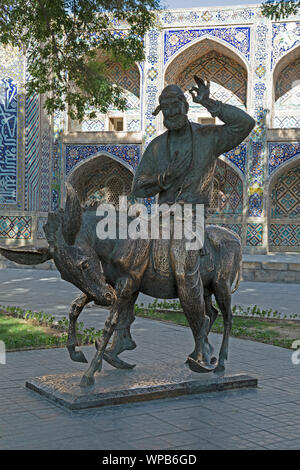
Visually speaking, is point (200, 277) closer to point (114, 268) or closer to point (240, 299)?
point (114, 268)

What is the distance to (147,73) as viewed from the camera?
677 inches

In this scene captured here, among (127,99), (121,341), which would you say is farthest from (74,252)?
(127,99)

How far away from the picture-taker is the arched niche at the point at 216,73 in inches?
713

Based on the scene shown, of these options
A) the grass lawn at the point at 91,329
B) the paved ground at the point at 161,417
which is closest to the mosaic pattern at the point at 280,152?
the grass lawn at the point at 91,329

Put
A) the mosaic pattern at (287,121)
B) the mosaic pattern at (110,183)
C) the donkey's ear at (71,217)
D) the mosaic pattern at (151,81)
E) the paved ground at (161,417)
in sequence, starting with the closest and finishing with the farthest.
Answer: the paved ground at (161,417)
the donkey's ear at (71,217)
the mosaic pattern at (151,81)
the mosaic pattern at (287,121)
the mosaic pattern at (110,183)

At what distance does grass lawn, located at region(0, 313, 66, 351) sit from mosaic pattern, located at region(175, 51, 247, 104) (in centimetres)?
1312

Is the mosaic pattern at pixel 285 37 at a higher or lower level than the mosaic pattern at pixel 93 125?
higher

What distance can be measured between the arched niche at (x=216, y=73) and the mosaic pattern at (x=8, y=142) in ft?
16.1

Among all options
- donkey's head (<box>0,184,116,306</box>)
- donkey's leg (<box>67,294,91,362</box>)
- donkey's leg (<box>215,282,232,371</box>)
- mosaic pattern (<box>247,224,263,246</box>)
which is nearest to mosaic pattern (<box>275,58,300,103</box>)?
mosaic pattern (<box>247,224,263,246</box>)

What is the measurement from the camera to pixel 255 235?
16.5 metres

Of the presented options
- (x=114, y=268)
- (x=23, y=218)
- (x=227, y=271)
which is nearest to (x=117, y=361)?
(x=114, y=268)

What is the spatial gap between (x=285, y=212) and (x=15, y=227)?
8230 millimetres

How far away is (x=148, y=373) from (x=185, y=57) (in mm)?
15098

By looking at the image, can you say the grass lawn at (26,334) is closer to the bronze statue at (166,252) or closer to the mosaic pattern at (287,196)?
the bronze statue at (166,252)
